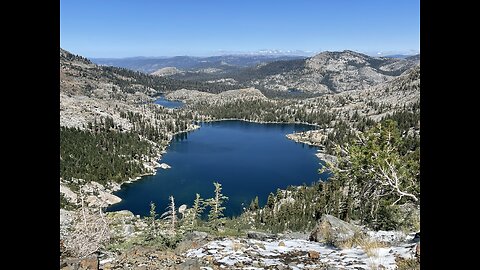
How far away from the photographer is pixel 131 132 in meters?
111

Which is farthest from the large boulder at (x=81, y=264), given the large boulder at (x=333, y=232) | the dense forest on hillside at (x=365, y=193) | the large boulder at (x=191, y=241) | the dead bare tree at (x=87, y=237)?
the dense forest on hillside at (x=365, y=193)

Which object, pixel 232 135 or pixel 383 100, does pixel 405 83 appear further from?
pixel 232 135

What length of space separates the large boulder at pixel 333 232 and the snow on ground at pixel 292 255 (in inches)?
16.0

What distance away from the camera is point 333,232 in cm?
981

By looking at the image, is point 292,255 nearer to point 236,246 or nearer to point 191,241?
point 236,246

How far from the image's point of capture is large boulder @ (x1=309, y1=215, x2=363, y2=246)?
9.48 metres

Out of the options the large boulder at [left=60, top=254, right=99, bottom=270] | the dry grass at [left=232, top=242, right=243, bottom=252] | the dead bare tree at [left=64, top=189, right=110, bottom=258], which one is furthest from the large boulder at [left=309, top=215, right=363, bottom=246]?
the large boulder at [left=60, top=254, right=99, bottom=270]

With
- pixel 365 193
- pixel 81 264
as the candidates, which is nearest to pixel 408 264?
pixel 81 264

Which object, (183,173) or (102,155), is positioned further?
(102,155)

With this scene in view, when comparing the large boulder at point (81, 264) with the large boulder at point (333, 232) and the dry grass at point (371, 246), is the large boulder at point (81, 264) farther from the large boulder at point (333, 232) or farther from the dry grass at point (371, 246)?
the large boulder at point (333, 232)

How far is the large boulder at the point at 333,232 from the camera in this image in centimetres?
948
